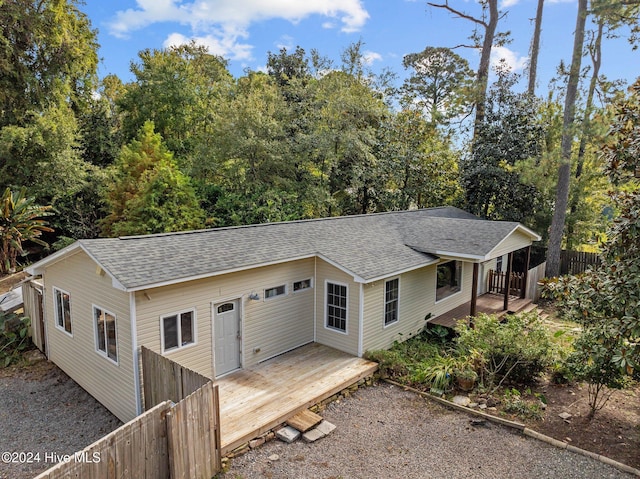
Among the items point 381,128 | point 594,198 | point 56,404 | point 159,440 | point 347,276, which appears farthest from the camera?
point 381,128

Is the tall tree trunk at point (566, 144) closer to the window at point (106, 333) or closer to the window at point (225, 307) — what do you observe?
the window at point (225, 307)

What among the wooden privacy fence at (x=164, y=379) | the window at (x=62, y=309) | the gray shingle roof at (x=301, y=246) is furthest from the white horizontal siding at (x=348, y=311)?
the window at (x=62, y=309)

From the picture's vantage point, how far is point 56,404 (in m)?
8.93

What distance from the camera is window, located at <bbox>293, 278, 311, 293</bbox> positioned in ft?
35.3

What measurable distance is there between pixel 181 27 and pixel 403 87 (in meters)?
17.6

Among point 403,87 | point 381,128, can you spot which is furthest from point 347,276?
point 403,87

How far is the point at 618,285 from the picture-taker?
6.75 m

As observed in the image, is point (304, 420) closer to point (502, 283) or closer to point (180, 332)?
point (180, 332)

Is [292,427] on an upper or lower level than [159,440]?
lower

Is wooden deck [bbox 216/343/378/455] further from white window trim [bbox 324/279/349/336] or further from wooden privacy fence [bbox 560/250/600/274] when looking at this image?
wooden privacy fence [bbox 560/250/600/274]

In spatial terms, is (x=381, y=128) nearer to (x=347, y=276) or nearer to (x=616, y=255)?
(x=347, y=276)

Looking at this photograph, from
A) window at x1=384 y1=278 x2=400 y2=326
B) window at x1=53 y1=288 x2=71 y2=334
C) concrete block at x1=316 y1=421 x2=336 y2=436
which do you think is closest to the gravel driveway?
concrete block at x1=316 y1=421 x2=336 y2=436

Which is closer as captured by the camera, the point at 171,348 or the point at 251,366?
the point at 171,348

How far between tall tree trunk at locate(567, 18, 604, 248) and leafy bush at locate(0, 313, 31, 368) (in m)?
19.6
